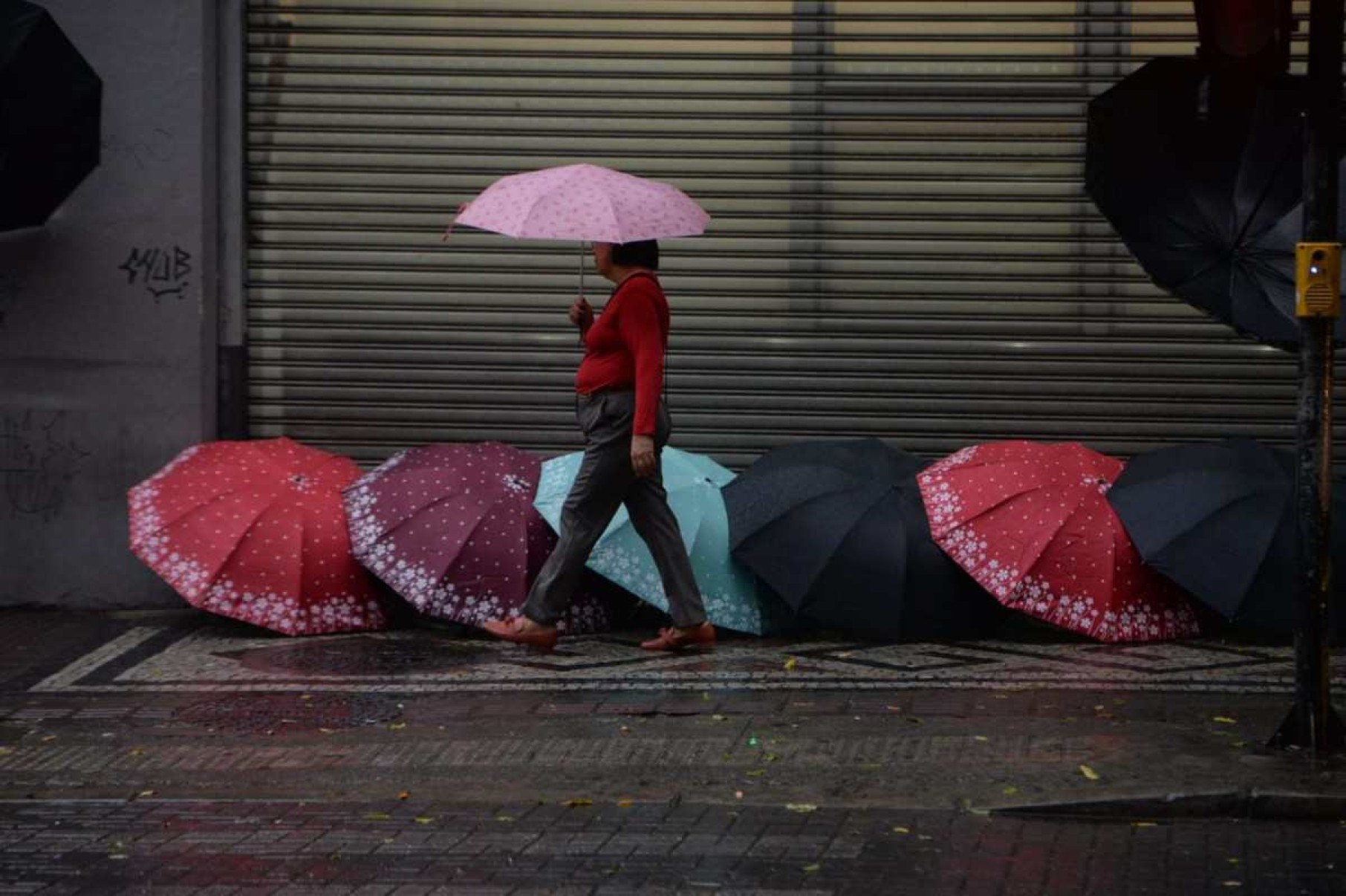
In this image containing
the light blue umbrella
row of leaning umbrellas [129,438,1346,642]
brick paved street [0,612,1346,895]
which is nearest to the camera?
brick paved street [0,612,1346,895]

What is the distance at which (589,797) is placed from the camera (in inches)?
270

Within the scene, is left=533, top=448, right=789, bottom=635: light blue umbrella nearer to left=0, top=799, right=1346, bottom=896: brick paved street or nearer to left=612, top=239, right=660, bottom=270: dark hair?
left=612, top=239, right=660, bottom=270: dark hair

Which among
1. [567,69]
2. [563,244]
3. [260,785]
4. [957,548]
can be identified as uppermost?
[567,69]

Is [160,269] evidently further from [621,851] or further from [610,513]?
[621,851]

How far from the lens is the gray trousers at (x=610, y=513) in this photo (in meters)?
9.16

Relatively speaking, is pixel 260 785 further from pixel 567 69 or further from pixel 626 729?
pixel 567 69

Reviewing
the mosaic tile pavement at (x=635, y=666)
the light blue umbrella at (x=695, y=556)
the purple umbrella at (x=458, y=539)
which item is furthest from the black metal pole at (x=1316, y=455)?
the purple umbrella at (x=458, y=539)

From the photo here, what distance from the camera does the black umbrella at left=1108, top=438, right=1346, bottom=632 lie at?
9.20 metres

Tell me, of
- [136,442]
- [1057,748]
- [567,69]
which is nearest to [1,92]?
[136,442]

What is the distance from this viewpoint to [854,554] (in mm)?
9477

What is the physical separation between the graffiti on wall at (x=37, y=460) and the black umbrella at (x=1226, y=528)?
217 inches

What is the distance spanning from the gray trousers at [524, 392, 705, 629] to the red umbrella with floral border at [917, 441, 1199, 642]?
1.25m

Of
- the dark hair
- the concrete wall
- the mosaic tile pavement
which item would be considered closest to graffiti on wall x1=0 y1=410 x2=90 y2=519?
the concrete wall

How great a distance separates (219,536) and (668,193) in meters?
2.66
